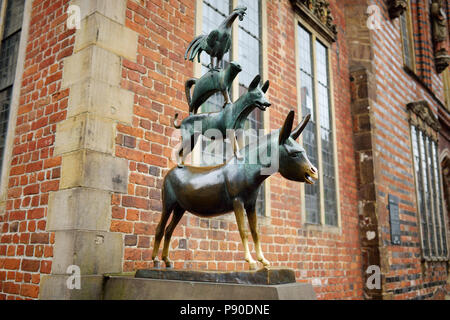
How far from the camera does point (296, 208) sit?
6035mm

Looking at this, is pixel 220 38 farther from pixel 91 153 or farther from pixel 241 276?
pixel 241 276

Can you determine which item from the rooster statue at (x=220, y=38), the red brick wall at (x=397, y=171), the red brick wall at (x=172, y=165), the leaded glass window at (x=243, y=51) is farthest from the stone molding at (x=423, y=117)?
the rooster statue at (x=220, y=38)

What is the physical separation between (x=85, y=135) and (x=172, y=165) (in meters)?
1.02

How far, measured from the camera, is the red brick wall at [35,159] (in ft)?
11.6

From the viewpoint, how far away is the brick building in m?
3.44

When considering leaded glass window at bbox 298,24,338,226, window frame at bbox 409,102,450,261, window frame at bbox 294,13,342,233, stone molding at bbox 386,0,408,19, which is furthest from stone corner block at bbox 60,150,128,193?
stone molding at bbox 386,0,408,19

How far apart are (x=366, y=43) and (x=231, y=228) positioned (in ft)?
18.6

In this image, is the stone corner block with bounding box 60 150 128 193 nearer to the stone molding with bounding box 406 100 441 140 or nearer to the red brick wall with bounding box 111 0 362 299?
the red brick wall with bounding box 111 0 362 299

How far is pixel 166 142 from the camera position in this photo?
4125 millimetres

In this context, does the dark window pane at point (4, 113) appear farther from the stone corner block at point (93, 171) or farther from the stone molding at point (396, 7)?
the stone molding at point (396, 7)

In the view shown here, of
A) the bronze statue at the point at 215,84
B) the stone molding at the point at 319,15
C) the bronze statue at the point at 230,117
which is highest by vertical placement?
the stone molding at the point at 319,15

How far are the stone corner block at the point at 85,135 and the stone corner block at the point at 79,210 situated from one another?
0.37 meters

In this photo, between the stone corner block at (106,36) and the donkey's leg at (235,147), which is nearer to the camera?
the donkey's leg at (235,147)
